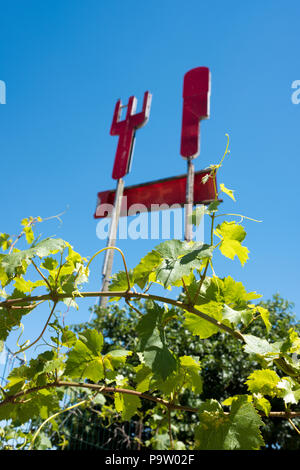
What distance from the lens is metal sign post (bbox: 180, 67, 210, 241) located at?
22.0ft

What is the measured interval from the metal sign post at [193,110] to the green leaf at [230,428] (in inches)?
230

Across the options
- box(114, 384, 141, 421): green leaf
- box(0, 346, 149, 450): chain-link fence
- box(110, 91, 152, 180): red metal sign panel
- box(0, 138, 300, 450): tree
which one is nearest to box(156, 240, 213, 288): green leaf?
box(0, 138, 300, 450): tree

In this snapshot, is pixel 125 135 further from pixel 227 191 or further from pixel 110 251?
pixel 227 191

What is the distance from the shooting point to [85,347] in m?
0.87

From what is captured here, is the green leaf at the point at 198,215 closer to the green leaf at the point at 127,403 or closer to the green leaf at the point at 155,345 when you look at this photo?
the green leaf at the point at 155,345

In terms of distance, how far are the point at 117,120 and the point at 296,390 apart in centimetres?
819

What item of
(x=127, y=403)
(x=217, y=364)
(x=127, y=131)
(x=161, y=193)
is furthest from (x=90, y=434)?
(x=127, y=131)

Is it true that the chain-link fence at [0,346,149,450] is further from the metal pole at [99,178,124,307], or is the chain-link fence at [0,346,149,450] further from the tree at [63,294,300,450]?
the metal pole at [99,178,124,307]

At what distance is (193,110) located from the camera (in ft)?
23.2

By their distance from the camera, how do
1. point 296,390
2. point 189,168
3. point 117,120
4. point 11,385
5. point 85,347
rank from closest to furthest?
point 296,390
point 85,347
point 11,385
point 189,168
point 117,120

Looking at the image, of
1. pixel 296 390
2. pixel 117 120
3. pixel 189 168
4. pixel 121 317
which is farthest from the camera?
pixel 117 120
